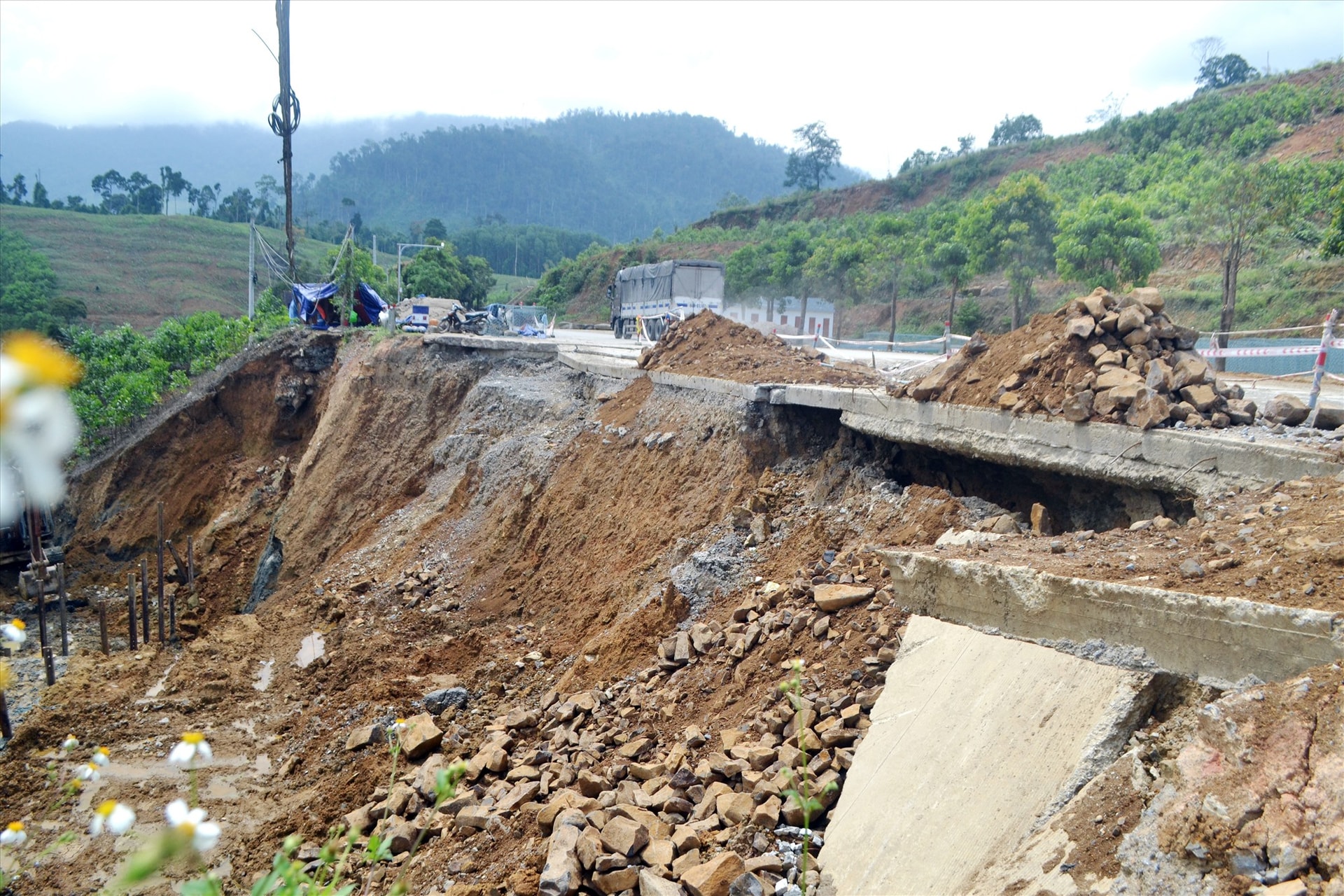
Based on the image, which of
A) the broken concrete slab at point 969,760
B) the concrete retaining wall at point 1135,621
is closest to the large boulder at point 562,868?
the broken concrete slab at point 969,760

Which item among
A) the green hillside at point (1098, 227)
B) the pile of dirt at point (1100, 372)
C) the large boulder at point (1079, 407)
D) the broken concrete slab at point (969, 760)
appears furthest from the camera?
the green hillside at point (1098, 227)

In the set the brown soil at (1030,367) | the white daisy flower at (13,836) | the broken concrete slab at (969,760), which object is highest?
the brown soil at (1030,367)

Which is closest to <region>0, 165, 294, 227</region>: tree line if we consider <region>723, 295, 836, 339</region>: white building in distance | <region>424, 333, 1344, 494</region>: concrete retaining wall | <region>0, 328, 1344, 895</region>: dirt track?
<region>723, 295, 836, 339</region>: white building in distance

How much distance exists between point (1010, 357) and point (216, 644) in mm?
12417

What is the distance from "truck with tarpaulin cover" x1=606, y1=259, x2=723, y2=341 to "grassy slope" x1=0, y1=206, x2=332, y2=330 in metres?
38.2

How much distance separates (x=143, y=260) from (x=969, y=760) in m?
77.5

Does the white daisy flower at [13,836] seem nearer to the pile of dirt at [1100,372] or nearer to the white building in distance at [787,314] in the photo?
the pile of dirt at [1100,372]

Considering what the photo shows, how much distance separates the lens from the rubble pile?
4598 millimetres

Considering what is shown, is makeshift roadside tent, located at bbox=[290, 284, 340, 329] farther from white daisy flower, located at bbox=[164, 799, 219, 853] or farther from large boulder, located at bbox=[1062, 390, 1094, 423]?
white daisy flower, located at bbox=[164, 799, 219, 853]

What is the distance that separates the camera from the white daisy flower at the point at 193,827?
148cm

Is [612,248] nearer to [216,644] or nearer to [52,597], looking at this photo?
[52,597]

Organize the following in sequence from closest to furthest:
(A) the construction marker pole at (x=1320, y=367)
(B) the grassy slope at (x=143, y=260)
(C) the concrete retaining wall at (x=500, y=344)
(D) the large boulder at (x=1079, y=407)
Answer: (D) the large boulder at (x=1079, y=407), (A) the construction marker pole at (x=1320, y=367), (C) the concrete retaining wall at (x=500, y=344), (B) the grassy slope at (x=143, y=260)

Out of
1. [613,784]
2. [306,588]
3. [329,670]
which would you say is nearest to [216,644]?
[306,588]

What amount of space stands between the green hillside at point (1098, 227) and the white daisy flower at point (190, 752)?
19.9 meters
